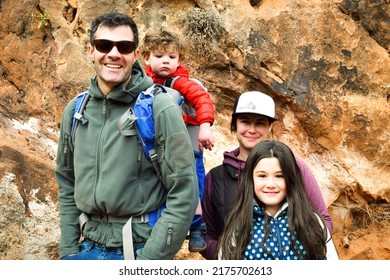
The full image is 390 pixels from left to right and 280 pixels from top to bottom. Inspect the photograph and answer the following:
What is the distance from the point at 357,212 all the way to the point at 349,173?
1.84ft

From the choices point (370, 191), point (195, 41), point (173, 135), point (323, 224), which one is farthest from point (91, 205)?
point (370, 191)

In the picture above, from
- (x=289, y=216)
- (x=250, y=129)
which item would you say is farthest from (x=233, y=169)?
(x=289, y=216)

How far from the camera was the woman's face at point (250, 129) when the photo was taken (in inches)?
160

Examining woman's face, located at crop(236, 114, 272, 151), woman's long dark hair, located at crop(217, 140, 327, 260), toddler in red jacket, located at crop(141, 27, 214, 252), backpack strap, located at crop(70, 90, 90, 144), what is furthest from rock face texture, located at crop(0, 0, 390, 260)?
backpack strap, located at crop(70, 90, 90, 144)

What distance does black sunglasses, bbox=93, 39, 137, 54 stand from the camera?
3463 mm

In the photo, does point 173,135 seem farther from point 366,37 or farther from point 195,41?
point 366,37

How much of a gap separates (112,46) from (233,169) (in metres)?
1.26

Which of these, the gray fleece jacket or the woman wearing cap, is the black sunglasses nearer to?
the gray fleece jacket

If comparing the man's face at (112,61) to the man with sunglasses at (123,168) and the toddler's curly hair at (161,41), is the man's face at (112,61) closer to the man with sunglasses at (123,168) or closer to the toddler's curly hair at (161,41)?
the man with sunglasses at (123,168)

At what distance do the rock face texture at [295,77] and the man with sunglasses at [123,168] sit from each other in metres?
3.20

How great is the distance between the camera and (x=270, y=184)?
346 centimetres

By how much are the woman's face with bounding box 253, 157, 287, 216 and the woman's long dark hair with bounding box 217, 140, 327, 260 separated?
3 cm

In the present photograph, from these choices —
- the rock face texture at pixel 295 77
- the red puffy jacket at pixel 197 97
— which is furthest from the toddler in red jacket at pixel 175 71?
the rock face texture at pixel 295 77

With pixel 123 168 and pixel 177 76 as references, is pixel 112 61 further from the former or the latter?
pixel 177 76
